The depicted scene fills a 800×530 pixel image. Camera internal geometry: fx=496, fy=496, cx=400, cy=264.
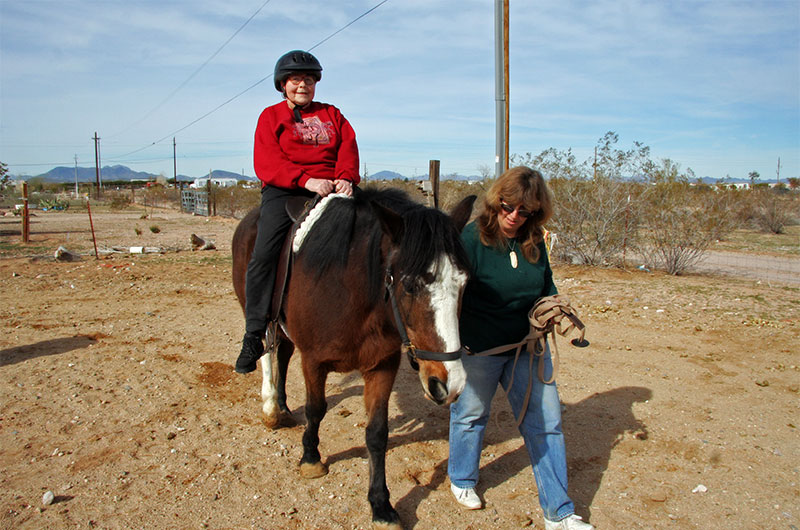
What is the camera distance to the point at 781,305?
7586mm

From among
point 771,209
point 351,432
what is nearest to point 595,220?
point 351,432

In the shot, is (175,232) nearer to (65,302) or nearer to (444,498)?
(65,302)

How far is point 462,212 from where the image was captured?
2.85 m

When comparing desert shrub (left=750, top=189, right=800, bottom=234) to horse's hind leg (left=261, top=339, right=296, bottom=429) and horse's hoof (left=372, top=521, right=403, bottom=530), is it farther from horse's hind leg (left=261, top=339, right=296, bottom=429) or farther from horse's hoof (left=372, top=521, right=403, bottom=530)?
horse's hoof (left=372, top=521, right=403, bottom=530)

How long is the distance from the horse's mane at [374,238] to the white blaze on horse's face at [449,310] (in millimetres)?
53

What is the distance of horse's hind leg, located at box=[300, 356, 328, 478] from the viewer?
3168 millimetres

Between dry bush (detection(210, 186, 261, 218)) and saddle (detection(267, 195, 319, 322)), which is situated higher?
dry bush (detection(210, 186, 261, 218))

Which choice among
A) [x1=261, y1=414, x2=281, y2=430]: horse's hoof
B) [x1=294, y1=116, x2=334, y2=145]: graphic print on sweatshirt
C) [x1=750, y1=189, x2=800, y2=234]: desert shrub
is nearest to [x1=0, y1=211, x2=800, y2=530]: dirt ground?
[x1=261, y1=414, x2=281, y2=430]: horse's hoof

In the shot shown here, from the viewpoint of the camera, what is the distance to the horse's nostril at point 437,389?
7.79ft

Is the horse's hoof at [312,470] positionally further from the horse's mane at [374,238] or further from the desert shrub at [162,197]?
the desert shrub at [162,197]

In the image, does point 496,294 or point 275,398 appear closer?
point 496,294

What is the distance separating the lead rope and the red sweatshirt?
5.32 feet

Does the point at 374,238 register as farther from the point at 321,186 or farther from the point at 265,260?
the point at 265,260

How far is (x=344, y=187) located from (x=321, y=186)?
0.16 meters
